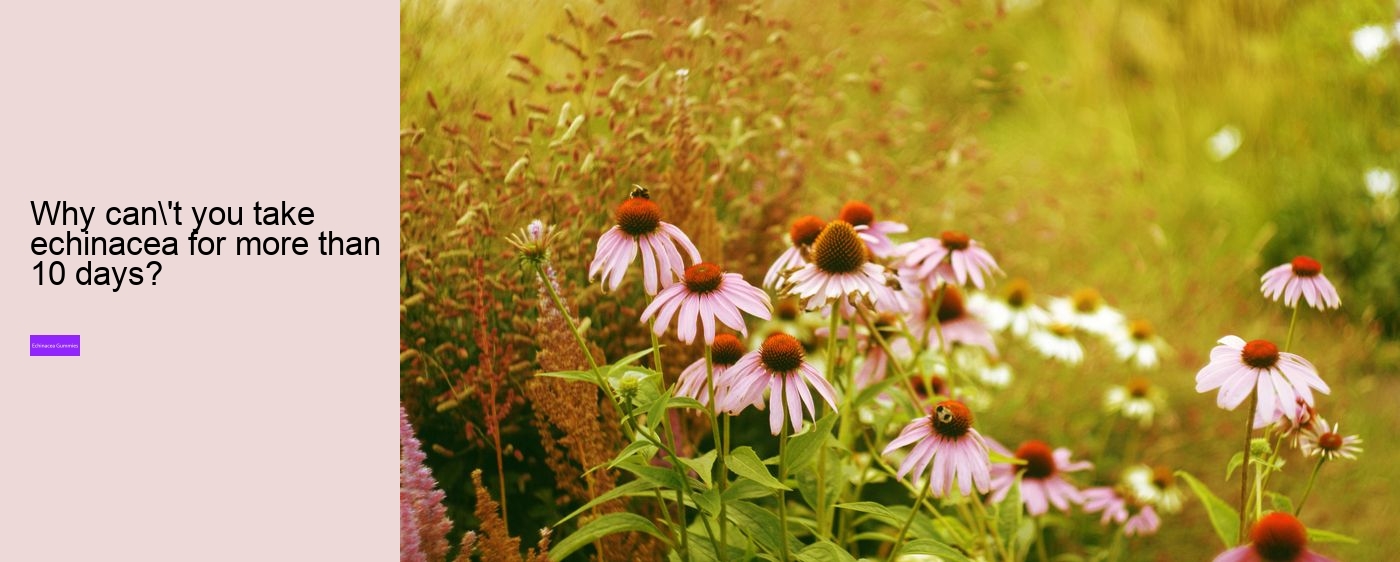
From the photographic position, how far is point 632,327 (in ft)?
6.95

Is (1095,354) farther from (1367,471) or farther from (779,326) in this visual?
(779,326)

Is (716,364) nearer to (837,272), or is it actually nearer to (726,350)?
(726,350)

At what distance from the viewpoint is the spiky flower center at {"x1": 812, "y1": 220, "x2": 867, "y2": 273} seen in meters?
1.43

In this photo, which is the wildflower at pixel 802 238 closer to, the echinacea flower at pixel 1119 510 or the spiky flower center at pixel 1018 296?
the echinacea flower at pixel 1119 510

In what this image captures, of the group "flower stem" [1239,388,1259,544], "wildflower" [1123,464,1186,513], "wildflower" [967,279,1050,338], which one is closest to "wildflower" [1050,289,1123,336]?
"wildflower" [967,279,1050,338]

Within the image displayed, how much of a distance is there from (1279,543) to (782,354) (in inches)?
23.1

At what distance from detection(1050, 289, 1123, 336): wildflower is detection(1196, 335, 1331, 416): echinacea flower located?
123 cm

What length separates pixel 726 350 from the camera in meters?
1.46

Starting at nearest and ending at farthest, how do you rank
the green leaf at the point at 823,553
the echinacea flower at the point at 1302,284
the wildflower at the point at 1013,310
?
the green leaf at the point at 823,553, the echinacea flower at the point at 1302,284, the wildflower at the point at 1013,310

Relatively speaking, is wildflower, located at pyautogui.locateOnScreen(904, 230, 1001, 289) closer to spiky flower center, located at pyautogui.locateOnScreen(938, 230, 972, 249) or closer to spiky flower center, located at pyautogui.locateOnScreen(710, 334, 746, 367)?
spiky flower center, located at pyautogui.locateOnScreen(938, 230, 972, 249)

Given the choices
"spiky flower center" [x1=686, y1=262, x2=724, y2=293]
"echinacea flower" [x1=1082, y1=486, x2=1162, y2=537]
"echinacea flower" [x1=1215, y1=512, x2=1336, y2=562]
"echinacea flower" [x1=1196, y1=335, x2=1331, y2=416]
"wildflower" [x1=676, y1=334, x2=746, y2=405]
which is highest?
"spiky flower center" [x1=686, y1=262, x2=724, y2=293]

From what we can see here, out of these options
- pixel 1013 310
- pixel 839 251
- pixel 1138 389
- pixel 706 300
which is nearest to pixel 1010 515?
pixel 839 251

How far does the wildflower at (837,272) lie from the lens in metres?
1.41
